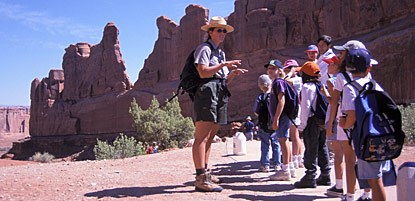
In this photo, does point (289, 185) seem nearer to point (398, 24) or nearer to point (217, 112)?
point (217, 112)

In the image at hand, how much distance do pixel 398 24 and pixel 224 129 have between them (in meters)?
12.9

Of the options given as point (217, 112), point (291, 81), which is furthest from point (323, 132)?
point (217, 112)

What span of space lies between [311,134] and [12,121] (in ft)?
361

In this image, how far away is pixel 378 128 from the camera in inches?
122

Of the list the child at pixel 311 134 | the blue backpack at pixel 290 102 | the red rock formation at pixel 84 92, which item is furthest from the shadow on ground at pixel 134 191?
the red rock formation at pixel 84 92

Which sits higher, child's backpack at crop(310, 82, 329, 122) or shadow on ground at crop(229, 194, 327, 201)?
child's backpack at crop(310, 82, 329, 122)

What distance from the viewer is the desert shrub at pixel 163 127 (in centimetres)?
2214

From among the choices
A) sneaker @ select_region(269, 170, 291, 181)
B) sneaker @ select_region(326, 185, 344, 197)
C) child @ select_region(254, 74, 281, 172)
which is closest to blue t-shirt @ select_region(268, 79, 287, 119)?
child @ select_region(254, 74, 281, 172)

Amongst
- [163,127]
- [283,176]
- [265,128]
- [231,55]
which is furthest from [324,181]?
[231,55]

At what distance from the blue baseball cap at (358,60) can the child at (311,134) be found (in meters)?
1.49

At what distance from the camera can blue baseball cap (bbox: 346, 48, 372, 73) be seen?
3.46 m

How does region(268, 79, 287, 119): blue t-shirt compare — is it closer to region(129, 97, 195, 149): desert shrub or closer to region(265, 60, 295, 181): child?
region(265, 60, 295, 181): child

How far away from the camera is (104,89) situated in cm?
4775

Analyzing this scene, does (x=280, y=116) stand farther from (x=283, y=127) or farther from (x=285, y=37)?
(x=285, y=37)
